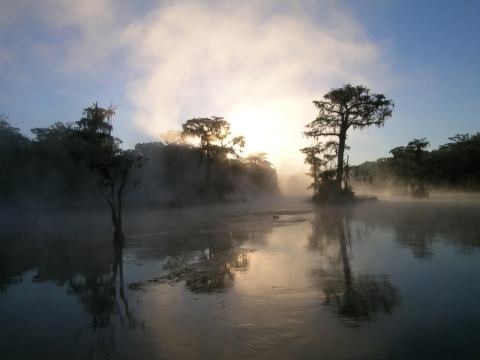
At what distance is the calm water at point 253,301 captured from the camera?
17.7 ft

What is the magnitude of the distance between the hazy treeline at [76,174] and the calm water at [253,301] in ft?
79.9

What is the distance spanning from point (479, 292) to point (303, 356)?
4331 mm

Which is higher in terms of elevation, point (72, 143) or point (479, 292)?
A: point (72, 143)

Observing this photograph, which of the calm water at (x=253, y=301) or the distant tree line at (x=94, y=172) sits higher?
the distant tree line at (x=94, y=172)

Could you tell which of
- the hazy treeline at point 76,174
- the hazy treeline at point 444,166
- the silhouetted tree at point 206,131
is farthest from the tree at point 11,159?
the hazy treeline at point 444,166

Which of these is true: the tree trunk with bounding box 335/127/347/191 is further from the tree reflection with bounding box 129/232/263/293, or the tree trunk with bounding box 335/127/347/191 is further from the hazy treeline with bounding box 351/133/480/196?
the tree reflection with bounding box 129/232/263/293

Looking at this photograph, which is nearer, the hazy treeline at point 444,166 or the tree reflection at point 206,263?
the tree reflection at point 206,263

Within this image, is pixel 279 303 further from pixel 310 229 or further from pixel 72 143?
pixel 72 143

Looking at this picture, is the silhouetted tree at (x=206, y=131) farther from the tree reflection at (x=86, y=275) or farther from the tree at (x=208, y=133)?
the tree reflection at (x=86, y=275)

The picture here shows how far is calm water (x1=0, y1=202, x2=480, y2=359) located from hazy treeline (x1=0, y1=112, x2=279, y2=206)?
79.9 ft

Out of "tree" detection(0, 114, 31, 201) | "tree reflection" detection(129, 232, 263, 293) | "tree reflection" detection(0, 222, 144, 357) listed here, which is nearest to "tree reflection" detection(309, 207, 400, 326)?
"tree reflection" detection(129, 232, 263, 293)

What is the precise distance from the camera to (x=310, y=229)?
60.3ft

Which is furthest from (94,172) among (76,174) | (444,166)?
(444,166)

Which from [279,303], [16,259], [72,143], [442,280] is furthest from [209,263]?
[72,143]
